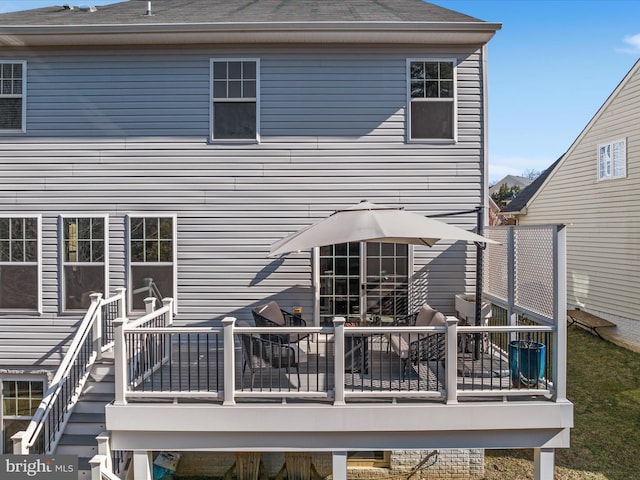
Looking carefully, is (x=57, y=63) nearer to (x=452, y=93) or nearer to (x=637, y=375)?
(x=452, y=93)

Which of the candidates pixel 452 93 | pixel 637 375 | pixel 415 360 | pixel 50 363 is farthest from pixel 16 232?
pixel 637 375

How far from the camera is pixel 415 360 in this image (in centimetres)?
567

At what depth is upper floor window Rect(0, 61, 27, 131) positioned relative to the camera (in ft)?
25.4

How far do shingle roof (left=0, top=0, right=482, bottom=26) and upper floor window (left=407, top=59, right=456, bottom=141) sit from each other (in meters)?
0.76

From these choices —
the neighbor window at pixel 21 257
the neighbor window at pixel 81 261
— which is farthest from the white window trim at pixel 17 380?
the neighbor window at pixel 81 261

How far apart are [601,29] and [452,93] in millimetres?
13535

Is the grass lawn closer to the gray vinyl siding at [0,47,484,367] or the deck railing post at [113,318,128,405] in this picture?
the gray vinyl siding at [0,47,484,367]

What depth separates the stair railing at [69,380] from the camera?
540cm

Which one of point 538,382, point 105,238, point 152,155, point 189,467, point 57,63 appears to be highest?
point 57,63

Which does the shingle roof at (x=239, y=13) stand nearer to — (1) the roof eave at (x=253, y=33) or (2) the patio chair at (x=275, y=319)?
(1) the roof eave at (x=253, y=33)

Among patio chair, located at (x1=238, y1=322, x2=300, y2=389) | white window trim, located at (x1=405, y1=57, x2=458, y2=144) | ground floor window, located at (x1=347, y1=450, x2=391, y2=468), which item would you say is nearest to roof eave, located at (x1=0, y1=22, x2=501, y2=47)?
white window trim, located at (x1=405, y1=57, x2=458, y2=144)

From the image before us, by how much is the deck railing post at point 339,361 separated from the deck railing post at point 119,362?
7.79 feet

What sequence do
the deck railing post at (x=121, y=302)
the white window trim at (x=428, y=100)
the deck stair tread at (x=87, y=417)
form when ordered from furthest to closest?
the white window trim at (x=428, y=100) < the deck railing post at (x=121, y=302) < the deck stair tread at (x=87, y=417)

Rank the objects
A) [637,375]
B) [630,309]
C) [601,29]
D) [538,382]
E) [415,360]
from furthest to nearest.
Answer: [601,29]
[630,309]
[637,375]
[415,360]
[538,382]
